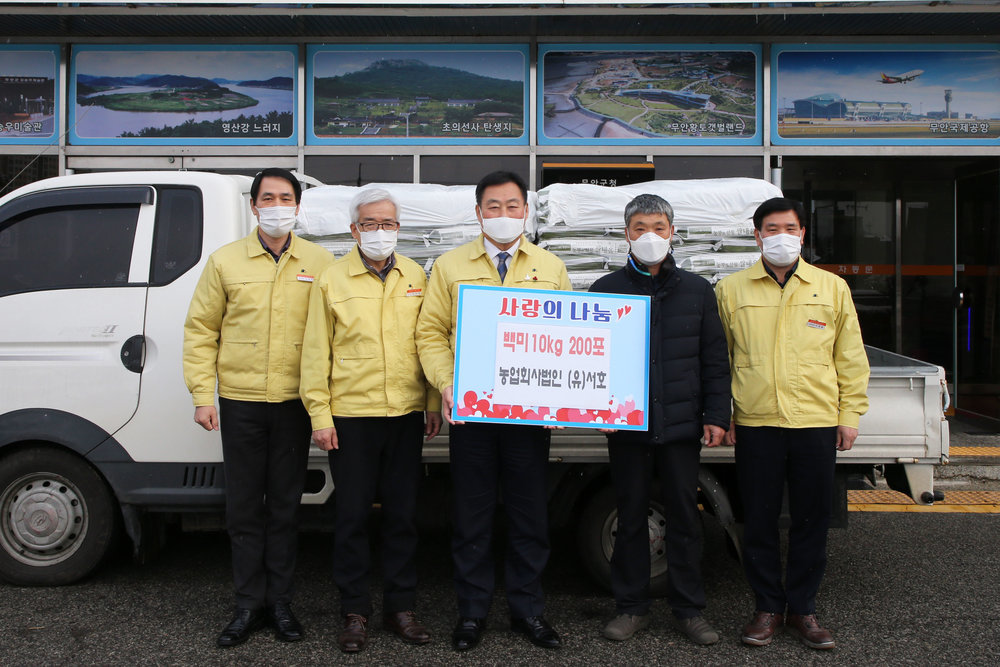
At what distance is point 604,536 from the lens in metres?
4.32

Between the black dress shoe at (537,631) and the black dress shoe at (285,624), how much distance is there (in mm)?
990

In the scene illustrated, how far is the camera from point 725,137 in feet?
27.4

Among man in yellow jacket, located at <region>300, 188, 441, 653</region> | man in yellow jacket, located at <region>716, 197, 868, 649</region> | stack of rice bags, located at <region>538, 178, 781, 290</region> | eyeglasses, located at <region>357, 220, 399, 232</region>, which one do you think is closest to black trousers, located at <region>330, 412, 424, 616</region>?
man in yellow jacket, located at <region>300, 188, 441, 653</region>

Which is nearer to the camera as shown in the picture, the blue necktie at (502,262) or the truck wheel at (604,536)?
the blue necktie at (502,262)

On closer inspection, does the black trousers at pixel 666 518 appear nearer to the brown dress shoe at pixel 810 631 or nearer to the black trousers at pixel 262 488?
the brown dress shoe at pixel 810 631

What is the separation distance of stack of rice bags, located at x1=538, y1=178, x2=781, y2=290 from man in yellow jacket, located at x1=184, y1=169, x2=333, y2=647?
1.35 metres

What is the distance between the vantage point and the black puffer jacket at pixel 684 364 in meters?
3.76

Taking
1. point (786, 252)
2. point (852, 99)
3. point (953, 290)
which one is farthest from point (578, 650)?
point (953, 290)

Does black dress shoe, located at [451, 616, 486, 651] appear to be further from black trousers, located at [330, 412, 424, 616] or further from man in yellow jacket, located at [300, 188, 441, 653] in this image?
black trousers, located at [330, 412, 424, 616]

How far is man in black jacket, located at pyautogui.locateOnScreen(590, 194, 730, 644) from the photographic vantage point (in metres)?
3.77

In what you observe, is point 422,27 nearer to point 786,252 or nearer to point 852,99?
point 852,99

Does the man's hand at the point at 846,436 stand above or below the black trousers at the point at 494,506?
above

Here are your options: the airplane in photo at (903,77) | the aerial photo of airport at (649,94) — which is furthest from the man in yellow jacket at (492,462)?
the airplane in photo at (903,77)

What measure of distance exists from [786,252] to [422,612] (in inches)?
97.3
